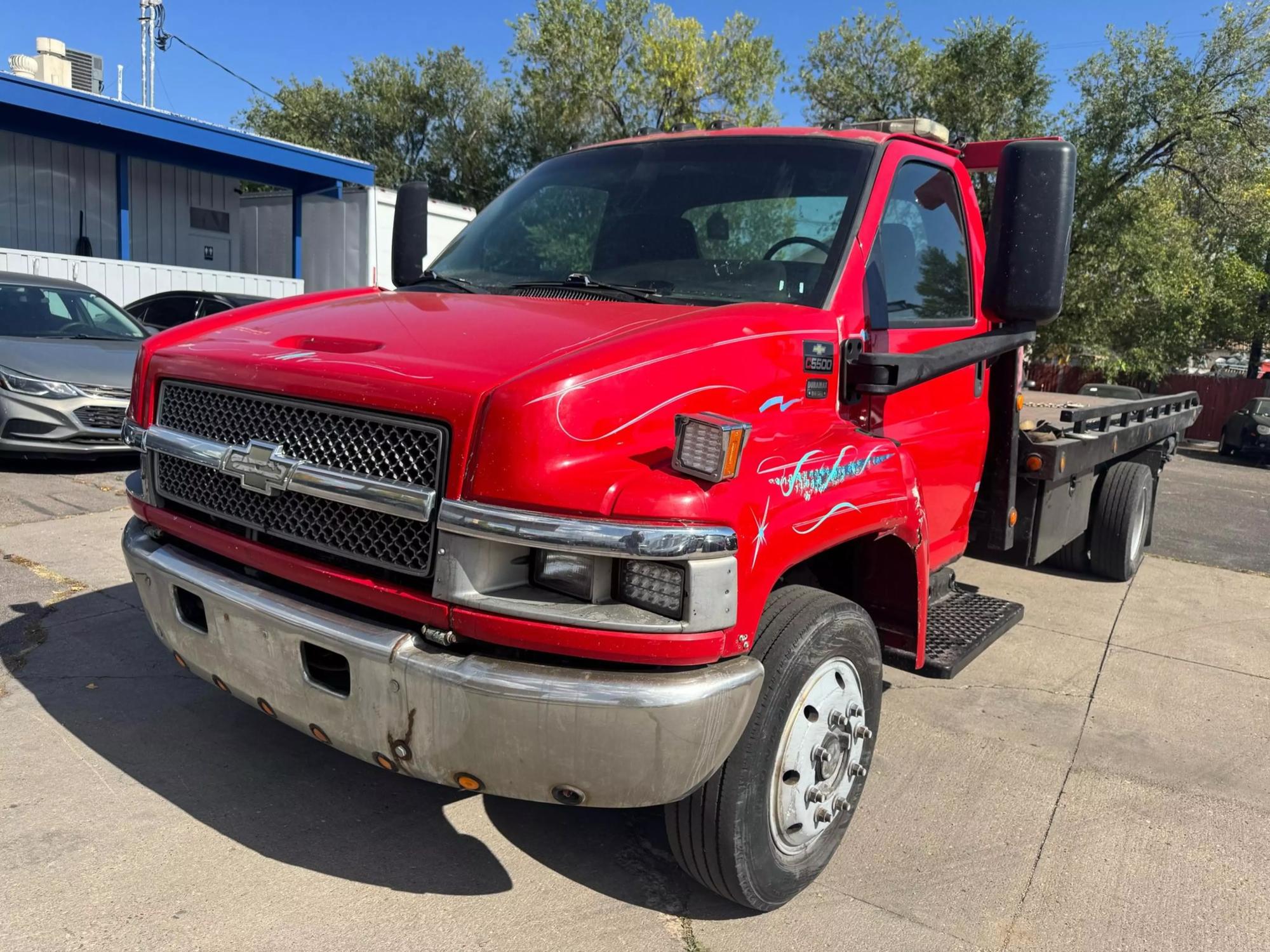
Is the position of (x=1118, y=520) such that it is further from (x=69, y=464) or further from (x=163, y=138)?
(x=163, y=138)

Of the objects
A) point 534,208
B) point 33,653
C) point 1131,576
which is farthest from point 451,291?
point 1131,576

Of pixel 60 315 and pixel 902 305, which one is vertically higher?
pixel 902 305

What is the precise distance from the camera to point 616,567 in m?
2.36

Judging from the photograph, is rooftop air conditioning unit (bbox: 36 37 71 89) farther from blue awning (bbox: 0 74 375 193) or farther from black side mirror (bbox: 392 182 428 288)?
black side mirror (bbox: 392 182 428 288)

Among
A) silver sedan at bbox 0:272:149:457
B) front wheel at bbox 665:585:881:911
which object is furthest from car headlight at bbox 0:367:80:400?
front wheel at bbox 665:585:881:911

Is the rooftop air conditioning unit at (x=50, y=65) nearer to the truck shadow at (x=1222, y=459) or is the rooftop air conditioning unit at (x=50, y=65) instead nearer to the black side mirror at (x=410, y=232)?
the black side mirror at (x=410, y=232)

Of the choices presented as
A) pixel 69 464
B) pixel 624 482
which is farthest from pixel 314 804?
pixel 69 464

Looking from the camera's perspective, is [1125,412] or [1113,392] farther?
[1113,392]

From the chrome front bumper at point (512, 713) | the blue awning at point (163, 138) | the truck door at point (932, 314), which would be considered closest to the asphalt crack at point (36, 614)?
the chrome front bumper at point (512, 713)

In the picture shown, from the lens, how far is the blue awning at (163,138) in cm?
1493

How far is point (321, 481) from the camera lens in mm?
2539

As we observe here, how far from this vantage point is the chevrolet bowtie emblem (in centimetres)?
263

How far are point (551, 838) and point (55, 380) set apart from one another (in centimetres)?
707

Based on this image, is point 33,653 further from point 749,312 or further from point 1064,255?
point 1064,255
